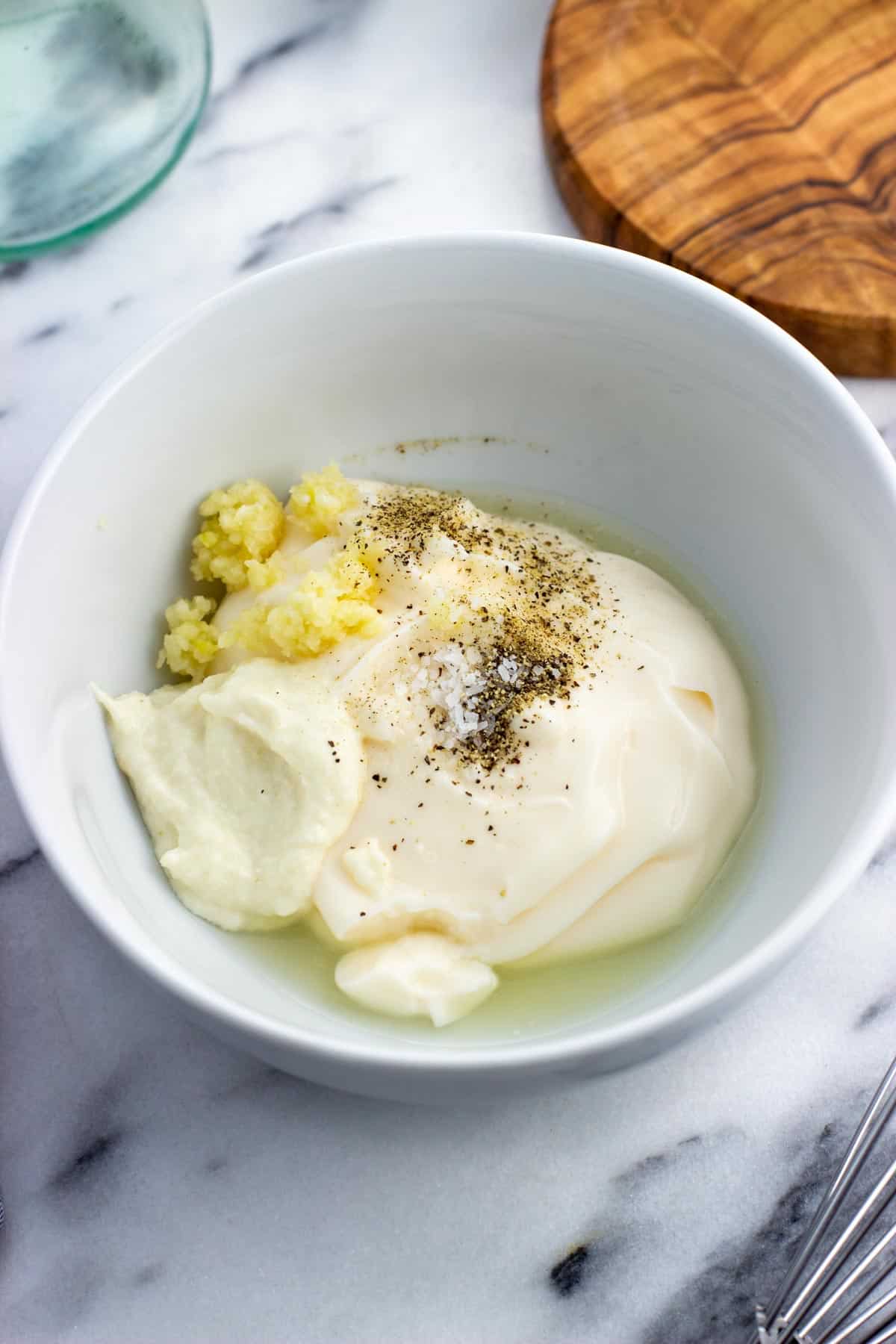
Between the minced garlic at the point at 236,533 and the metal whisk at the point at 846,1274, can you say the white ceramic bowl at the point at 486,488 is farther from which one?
the metal whisk at the point at 846,1274

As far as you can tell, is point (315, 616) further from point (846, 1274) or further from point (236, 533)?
point (846, 1274)

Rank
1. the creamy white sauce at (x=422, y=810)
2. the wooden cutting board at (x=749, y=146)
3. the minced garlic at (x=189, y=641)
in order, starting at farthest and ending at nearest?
the wooden cutting board at (x=749, y=146), the minced garlic at (x=189, y=641), the creamy white sauce at (x=422, y=810)

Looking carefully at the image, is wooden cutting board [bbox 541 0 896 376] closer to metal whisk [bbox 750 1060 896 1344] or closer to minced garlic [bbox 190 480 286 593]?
minced garlic [bbox 190 480 286 593]

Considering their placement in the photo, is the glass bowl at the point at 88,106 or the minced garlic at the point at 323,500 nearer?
the minced garlic at the point at 323,500

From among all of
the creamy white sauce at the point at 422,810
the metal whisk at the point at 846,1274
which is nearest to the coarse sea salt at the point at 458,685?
the creamy white sauce at the point at 422,810

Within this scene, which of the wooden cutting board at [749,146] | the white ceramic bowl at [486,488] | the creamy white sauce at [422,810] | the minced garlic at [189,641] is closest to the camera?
the white ceramic bowl at [486,488]

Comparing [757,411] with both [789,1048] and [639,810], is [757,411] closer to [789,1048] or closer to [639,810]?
[639,810]

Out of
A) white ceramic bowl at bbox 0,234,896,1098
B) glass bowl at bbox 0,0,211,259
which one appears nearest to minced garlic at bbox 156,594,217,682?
white ceramic bowl at bbox 0,234,896,1098
